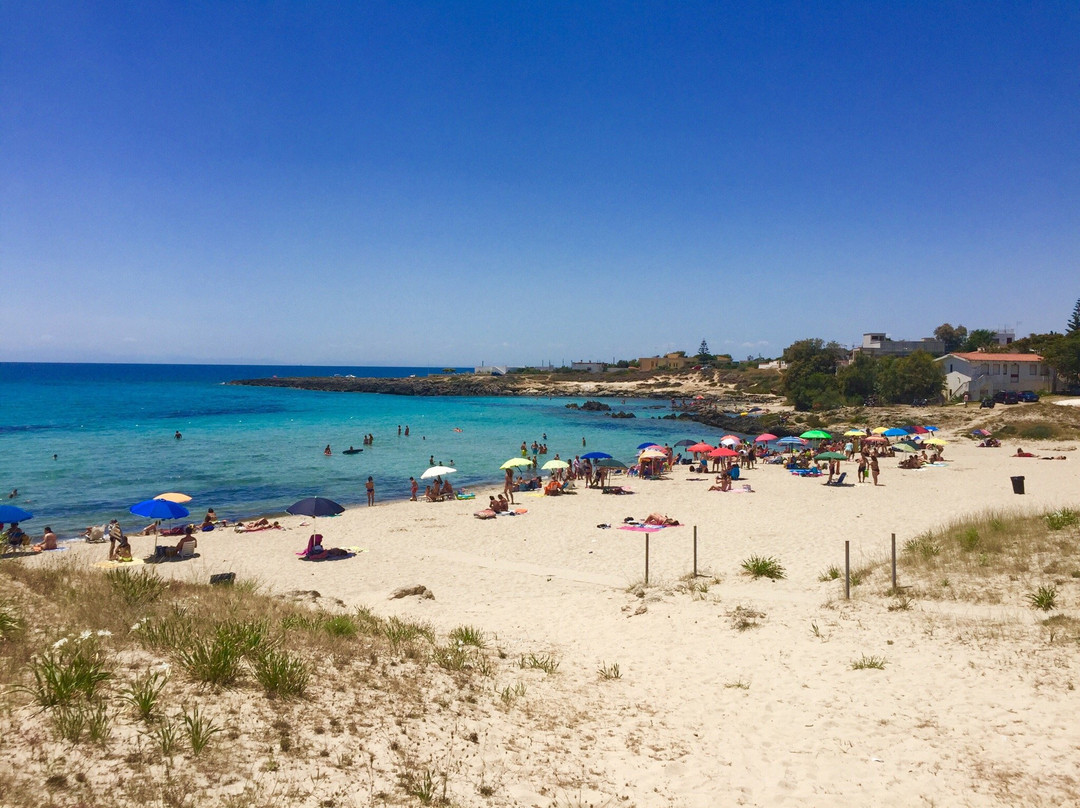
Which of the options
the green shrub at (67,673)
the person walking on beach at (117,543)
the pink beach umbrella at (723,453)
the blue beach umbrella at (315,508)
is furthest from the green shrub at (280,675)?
the pink beach umbrella at (723,453)

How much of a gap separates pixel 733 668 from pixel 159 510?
16.2m

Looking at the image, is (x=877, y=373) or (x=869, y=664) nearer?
(x=869, y=664)

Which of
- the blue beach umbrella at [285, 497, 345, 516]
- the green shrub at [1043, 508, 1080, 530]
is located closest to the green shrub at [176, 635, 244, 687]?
the blue beach umbrella at [285, 497, 345, 516]

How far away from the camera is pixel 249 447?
42.1 m

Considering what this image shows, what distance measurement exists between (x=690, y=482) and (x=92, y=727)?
26.0m

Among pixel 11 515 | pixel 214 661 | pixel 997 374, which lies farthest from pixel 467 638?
pixel 997 374

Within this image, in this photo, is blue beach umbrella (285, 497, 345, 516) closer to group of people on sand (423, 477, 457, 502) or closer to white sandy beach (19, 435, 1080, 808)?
white sandy beach (19, 435, 1080, 808)

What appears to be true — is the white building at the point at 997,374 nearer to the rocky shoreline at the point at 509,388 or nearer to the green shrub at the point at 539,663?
the rocky shoreline at the point at 509,388

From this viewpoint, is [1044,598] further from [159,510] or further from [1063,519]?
[159,510]

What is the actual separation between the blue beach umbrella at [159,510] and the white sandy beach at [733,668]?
137 cm

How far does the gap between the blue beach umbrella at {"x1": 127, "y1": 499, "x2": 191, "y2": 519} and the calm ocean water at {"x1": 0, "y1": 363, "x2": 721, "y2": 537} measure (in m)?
5.76

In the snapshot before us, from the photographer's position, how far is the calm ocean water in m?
27.0

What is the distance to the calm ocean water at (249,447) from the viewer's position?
27.0m

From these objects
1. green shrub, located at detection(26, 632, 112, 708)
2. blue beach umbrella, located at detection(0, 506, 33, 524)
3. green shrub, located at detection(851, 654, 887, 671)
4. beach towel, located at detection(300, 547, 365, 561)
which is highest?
green shrub, located at detection(26, 632, 112, 708)
